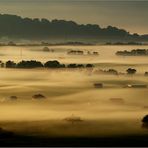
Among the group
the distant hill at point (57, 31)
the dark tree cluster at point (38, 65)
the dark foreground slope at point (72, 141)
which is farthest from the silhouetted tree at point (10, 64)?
the dark foreground slope at point (72, 141)

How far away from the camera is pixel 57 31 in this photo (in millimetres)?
3971

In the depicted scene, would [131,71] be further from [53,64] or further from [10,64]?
[10,64]

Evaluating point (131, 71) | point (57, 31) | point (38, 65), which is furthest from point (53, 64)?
point (131, 71)

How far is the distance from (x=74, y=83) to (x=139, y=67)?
1.81 feet

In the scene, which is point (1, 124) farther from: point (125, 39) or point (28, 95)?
point (125, 39)

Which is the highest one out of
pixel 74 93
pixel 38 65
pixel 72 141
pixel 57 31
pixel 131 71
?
pixel 57 31

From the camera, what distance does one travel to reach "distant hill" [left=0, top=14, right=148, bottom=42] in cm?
395

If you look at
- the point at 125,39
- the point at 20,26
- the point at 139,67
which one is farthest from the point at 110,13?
the point at 20,26

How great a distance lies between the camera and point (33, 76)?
3889mm

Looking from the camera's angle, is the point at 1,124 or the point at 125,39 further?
the point at 125,39

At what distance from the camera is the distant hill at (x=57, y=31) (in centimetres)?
395

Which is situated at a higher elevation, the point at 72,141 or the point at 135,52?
the point at 135,52

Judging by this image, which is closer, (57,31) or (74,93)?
(74,93)

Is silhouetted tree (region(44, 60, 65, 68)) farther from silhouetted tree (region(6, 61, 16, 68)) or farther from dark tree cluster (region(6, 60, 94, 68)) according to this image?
silhouetted tree (region(6, 61, 16, 68))
